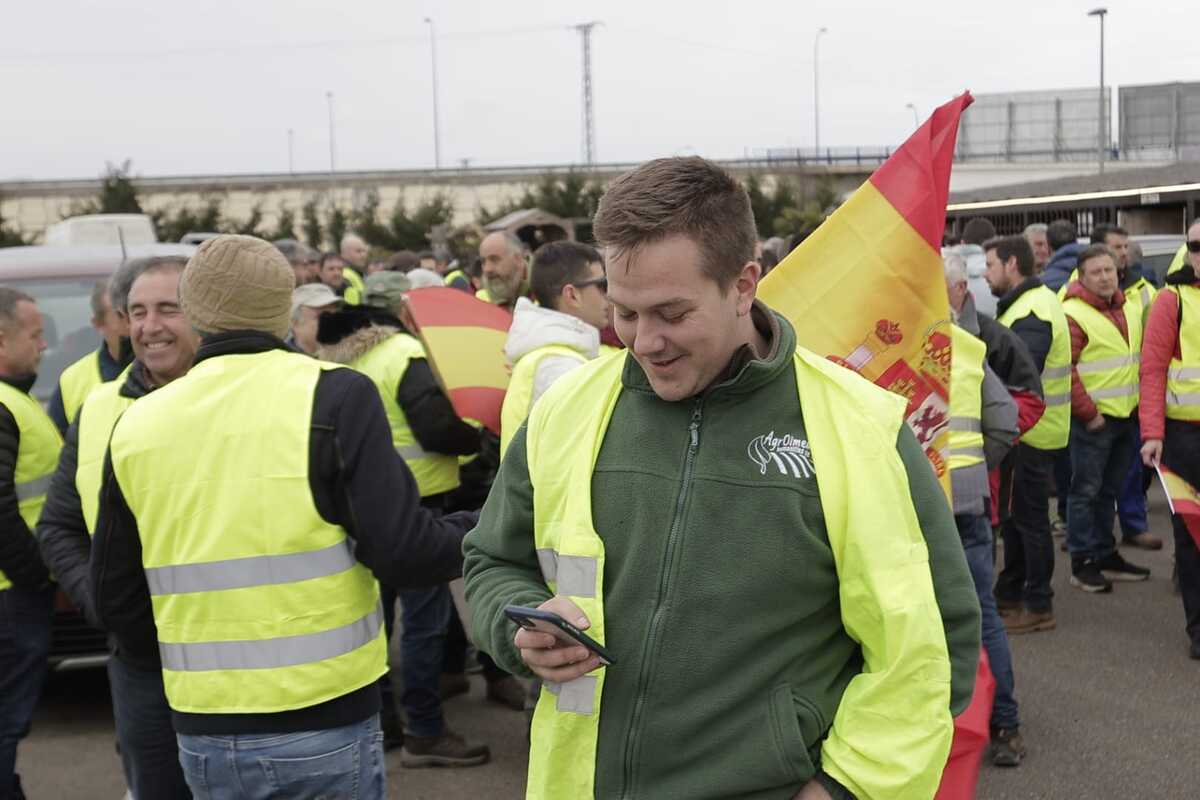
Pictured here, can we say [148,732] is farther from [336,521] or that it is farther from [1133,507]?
[1133,507]

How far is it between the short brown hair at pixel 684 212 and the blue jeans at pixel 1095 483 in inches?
270

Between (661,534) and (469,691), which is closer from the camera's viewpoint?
(661,534)

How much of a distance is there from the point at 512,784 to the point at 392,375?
1.88 metres

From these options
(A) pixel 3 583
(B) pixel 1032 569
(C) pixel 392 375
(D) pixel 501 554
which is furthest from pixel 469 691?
(D) pixel 501 554

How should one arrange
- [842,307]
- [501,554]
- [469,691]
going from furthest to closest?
[469,691] < [842,307] < [501,554]

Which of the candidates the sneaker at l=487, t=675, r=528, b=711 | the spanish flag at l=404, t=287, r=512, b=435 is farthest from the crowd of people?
the sneaker at l=487, t=675, r=528, b=711

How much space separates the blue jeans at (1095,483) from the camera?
329 inches

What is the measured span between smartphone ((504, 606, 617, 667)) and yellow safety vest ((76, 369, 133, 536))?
1.94 meters

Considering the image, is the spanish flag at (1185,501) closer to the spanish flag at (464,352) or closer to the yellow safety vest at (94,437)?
the spanish flag at (464,352)

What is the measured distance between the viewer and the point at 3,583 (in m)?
4.66

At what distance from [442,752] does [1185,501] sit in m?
4.12

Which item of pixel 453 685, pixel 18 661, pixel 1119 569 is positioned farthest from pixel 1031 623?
pixel 18 661

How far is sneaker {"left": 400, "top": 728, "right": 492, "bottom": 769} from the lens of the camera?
19.1 ft

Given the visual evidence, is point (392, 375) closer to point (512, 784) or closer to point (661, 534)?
point (512, 784)
